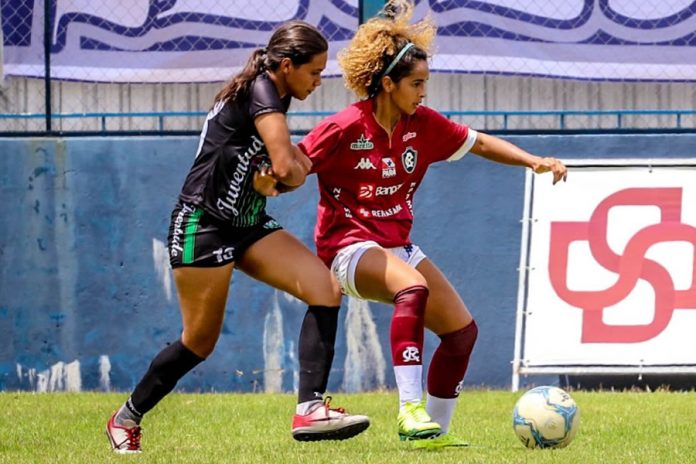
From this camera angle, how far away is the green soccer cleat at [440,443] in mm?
6430

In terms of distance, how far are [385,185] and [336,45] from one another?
3.92 meters

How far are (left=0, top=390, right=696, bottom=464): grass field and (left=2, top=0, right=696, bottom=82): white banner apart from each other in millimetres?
2405

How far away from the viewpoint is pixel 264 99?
20.2 ft

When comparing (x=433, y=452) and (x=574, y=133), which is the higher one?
(x=574, y=133)

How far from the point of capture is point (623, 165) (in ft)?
33.5

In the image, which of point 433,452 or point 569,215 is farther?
point 569,215

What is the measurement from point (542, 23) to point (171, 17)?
8.89 ft

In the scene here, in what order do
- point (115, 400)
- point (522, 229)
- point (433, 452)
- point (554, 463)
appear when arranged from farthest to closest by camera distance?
point (522, 229), point (115, 400), point (433, 452), point (554, 463)

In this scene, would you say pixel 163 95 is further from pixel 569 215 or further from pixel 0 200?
pixel 569 215

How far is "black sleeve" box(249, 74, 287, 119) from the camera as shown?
6141 millimetres

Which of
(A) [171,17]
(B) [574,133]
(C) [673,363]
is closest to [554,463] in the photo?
(C) [673,363]

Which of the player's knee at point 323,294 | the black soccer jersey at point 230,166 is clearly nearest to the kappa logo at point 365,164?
the black soccer jersey at point 230,166

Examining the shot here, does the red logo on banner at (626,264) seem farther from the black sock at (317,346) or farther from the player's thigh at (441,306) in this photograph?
the black sock at (317,346)

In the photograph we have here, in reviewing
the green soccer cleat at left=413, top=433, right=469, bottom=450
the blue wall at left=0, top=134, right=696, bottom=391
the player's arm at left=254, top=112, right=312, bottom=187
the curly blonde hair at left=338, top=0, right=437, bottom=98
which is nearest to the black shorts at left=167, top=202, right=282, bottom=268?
the player's arm at left=254, top=112, right=312, bottom=187
